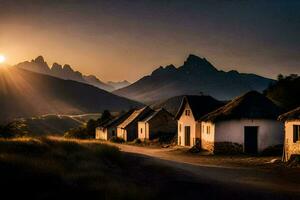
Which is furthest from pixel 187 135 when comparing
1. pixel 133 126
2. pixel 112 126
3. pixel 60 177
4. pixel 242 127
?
pixel 60 177

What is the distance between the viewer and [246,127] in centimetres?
3841

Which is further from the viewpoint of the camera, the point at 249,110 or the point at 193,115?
the point at 193,115

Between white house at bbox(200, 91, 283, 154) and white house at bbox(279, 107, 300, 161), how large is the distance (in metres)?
8.68

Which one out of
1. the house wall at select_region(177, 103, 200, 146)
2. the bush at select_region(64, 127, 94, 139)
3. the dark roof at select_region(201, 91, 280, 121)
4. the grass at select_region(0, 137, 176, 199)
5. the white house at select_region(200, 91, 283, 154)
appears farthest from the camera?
the bush at select_region(64, 127, 94, 139)

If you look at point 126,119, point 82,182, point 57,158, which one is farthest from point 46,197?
point 126,119

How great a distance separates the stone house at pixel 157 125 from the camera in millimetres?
62062

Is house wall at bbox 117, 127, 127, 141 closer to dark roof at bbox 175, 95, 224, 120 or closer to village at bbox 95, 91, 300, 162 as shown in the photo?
dark roof at bbox 175, 95, 224, 120

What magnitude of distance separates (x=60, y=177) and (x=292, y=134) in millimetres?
18118

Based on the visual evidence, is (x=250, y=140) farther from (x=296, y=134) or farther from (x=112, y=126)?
(x=112, y=126)

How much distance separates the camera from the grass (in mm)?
13391

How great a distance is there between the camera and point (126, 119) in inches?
2933


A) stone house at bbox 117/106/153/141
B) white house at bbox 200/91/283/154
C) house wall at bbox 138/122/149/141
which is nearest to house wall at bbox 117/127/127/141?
stone house at bbox 117/106/153/141

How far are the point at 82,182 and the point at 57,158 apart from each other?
17.7 feet

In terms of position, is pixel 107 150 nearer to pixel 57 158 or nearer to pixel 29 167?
pixel 57 158
